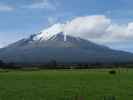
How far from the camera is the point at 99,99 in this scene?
2870 centimetres

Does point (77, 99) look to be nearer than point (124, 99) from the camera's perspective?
Yes

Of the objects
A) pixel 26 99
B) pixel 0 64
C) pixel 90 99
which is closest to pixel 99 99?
pixel 90 99

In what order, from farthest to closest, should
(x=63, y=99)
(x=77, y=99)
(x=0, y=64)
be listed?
1. (x=0, y=64)
2. (x=63, y=99)
3. (x=77, y=99)

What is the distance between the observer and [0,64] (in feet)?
574

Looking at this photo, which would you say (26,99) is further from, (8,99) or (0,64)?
(0,64)

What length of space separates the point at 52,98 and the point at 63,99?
1.75 meters

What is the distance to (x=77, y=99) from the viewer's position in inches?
704

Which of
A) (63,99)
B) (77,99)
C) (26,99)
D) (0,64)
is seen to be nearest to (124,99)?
(63,99)

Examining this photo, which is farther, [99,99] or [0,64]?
[0,64]

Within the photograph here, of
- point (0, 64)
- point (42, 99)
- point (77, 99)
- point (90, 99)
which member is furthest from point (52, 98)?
point (0, 64)

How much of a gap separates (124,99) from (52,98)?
5.35m

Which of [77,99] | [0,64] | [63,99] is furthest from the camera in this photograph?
[0,64]

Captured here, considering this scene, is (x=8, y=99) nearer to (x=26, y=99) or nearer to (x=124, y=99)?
(x=26, y=99)

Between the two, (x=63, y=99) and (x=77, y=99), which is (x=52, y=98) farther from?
(x=77, y=99)
